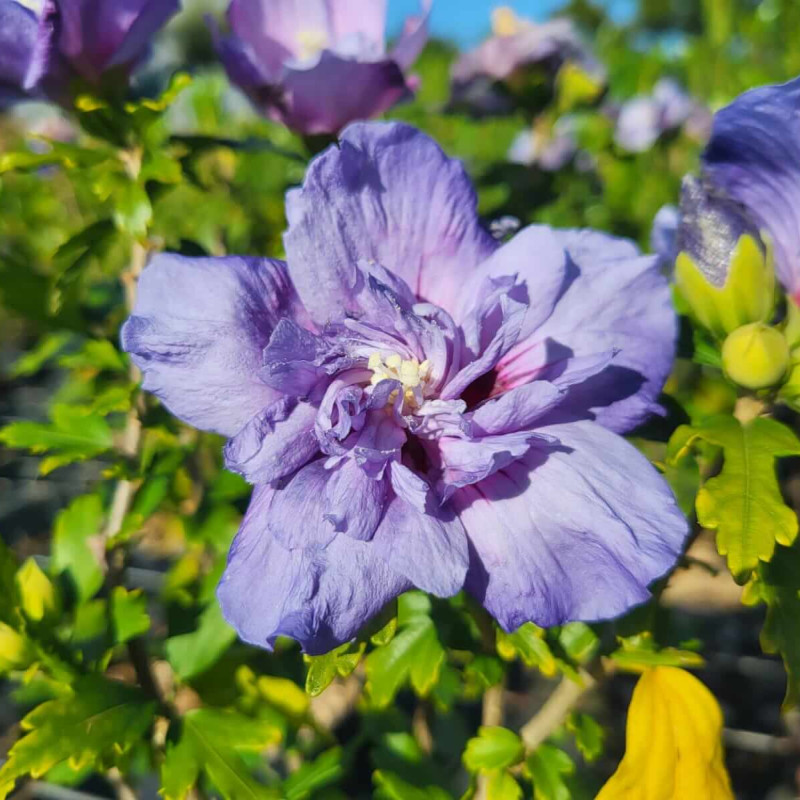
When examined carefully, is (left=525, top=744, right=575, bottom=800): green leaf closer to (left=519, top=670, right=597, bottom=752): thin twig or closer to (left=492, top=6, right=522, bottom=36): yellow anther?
(left=519, top=670, right=597, bottom=752): thin twig

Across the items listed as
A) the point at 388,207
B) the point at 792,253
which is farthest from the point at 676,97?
the point at 388,207

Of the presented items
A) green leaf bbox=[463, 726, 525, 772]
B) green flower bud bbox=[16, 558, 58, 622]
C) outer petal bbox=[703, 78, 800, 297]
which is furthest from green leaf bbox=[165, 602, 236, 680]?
outer petal bbox=[703, 78, 800, 297]

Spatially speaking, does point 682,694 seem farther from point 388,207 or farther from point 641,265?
point 388,207

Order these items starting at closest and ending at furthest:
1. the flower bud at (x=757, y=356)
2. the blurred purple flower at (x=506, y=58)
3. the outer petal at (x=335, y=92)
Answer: the flower bud at (x=757, y=356), the outer petal at (x=335, y=92), the blurred purple flower at (x=506, y=58)

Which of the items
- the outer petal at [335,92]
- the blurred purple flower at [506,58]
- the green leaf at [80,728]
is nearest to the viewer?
the green leaf at [80,728]

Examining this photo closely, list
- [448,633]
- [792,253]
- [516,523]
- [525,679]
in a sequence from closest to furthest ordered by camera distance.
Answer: [516,523], [792,253], [448,633], [525,679]

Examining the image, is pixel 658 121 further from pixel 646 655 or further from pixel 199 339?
pixel 199 339

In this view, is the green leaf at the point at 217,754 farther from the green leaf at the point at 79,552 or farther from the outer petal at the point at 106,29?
the outer petal at the point at 106,29

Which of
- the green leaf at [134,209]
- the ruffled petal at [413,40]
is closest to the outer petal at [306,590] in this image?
the green leaf at [134,209]
